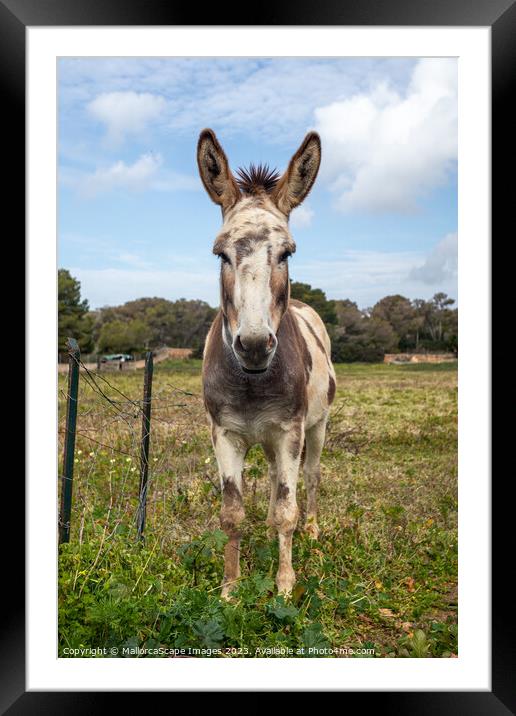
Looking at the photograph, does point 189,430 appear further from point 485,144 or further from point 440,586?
point 485,144

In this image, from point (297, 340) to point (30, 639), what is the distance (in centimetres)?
272

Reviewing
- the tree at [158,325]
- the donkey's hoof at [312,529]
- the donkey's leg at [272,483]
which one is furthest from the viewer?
the tree at [158,325]

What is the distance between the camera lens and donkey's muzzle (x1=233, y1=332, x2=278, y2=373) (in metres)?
2.80

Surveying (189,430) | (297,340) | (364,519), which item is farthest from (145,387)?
(364,519)

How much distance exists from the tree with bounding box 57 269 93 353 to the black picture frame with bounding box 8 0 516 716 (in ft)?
2.03

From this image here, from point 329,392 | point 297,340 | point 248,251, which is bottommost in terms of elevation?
point 329,392

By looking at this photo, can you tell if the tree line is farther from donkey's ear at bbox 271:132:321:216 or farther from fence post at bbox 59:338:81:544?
donkey's ear at bbox 271:132:321:216

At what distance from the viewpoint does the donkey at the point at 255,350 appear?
9.81 feet

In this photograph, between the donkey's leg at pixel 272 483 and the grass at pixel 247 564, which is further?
the donkey's leg at pixel 272 483

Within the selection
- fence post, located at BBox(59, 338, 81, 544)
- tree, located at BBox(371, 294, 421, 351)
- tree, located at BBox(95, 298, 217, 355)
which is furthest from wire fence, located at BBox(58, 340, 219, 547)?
tree, located at BBox(371, 294, 421, 351)

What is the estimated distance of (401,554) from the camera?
4.09 metres

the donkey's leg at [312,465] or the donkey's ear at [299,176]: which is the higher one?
the donkey's ear at [299,176]
